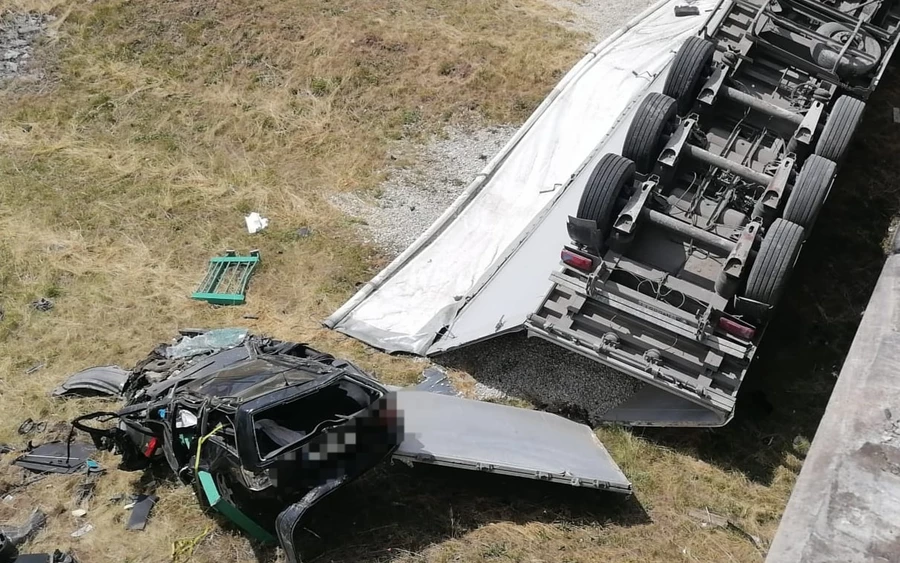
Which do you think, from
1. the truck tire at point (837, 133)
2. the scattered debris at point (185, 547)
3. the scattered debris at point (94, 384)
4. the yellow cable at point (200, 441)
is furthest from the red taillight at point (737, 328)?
the scattered debris at point (94, 384)

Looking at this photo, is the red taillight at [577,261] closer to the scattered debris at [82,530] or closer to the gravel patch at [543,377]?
the gravel patch at [543,377]

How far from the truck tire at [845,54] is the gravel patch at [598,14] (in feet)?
17.8

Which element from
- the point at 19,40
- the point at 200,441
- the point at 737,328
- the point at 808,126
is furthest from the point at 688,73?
the point at 19,40

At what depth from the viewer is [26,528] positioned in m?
6.66

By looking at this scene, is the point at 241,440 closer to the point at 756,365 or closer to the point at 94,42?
the point at 756,365

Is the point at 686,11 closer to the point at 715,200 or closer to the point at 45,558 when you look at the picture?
the point at 715,200

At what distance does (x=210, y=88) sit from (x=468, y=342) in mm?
7835

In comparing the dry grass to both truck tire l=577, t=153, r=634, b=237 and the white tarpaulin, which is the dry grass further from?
truck tire l=577, t=153, r=634, b=237

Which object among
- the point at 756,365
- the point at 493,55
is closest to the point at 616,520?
the point at 756,365

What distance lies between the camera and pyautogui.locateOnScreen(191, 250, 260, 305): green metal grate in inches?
371

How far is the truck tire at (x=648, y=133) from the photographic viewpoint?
8.40 metres

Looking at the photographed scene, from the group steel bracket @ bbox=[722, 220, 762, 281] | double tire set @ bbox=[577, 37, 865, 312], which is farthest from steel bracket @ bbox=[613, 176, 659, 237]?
steel bracket @ bbox=[722, 220, 762, 281]

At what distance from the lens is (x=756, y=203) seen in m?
8.04

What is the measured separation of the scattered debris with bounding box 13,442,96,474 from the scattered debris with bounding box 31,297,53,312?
93.2 inches
